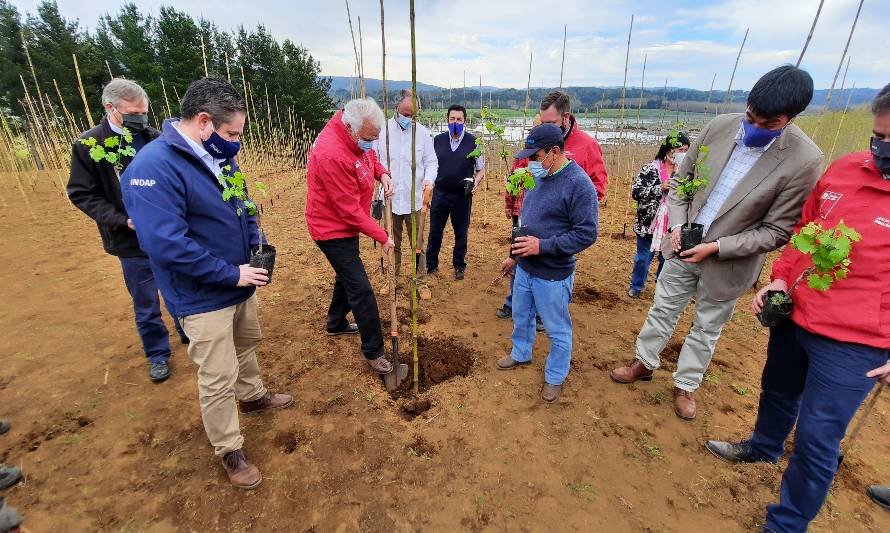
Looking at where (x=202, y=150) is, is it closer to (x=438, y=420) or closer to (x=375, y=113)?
(x=375, y=113)

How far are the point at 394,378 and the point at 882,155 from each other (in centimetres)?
317

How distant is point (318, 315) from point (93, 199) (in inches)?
86.8

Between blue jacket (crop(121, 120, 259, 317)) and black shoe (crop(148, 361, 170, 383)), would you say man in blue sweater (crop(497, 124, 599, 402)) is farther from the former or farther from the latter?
black shoe (crop(148, 361, 170, 383))

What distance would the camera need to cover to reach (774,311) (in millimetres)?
2031

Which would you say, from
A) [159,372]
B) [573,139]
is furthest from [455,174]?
[159,372]

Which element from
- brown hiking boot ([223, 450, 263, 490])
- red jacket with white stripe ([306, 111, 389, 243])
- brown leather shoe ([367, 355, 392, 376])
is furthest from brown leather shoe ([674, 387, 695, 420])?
brown hiking boot ([223, 450, 263, 490])

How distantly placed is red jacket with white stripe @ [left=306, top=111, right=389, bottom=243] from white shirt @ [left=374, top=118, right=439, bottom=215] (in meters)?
1.44

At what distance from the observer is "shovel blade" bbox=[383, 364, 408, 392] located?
3.24 metres

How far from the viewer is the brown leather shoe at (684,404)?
295 centimetres

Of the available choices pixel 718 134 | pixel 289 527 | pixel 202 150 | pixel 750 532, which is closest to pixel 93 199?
pixel 202 150

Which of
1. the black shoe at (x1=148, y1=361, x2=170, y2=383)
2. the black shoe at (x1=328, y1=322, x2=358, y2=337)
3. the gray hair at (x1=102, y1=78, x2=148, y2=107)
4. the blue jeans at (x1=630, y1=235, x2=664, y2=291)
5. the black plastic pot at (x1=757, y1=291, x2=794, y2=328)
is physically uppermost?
the gray hair at (x1=102, y1=78, x2=148, y2=107)

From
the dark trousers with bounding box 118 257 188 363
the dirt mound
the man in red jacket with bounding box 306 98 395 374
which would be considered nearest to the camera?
the man in red jacket with bounding box 306 98 395 374

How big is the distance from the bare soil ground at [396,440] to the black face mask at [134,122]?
2037mm

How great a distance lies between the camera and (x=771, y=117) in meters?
2.21
